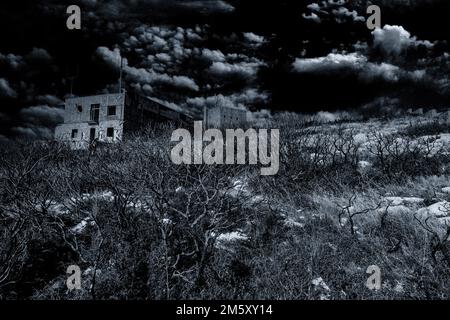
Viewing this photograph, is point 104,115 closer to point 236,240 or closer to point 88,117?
point 88,117

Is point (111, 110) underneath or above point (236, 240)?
above

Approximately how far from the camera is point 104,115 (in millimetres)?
27422

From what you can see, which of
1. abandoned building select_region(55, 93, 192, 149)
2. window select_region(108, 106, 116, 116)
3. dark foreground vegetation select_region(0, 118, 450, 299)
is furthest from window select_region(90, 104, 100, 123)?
dark foreground vegetation select_region(0, 118, 450, 299)

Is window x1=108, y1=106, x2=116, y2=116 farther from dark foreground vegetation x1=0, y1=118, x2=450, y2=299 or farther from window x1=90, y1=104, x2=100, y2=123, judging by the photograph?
dark foreground vegetation x1=0, y1=118, x2=450, y2=299

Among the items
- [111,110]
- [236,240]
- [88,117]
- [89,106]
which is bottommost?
[236,240]

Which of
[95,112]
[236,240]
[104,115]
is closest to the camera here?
[236,240]

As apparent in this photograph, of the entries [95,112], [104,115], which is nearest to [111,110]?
[104,115]

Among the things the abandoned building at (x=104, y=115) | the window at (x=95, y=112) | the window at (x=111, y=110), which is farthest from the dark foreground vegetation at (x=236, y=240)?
the window at (x=95, y=112)

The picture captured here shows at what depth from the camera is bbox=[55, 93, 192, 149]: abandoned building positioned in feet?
87.8

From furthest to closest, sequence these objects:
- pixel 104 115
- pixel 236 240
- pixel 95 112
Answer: pixel 95 112 < pixel 104 115 < pixel 236 240

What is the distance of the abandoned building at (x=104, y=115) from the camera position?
87.8 feet

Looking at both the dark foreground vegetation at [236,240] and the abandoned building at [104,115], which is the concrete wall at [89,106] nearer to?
the abandoned building at [104,115]

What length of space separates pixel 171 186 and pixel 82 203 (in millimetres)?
1771
